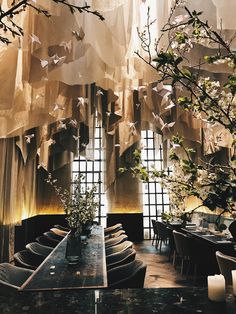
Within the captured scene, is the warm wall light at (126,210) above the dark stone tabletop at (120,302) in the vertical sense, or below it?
below

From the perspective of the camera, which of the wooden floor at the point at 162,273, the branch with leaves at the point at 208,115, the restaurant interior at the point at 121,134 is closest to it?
the branch with leaves at the point at 208,115

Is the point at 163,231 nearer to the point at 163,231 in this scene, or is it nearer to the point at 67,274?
the point at 163,231

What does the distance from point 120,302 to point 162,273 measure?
15.1 ft

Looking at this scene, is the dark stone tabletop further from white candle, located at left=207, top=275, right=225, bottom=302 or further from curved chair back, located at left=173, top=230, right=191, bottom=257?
curved chair back, located at left=173, top=230, right=191, bottom=257

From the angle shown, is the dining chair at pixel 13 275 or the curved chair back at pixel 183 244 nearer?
the dining chair at pixel 13 275

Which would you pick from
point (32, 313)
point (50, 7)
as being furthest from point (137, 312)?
point (50, 7)

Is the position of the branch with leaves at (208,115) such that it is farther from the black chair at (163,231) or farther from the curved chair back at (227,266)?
the black chair at (163,231)

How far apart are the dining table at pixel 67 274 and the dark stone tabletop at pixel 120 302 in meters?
0.55

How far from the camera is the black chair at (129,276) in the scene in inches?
91.0

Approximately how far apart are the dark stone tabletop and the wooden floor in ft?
11.6

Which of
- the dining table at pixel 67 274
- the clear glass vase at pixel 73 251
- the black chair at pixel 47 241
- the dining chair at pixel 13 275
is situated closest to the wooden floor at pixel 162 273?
the black chair at pixel 47 241

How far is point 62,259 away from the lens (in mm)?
2824

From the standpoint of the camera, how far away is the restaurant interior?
946mm

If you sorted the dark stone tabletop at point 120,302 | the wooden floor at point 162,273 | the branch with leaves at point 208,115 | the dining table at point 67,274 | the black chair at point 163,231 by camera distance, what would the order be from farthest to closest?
1. the black chair at point 163,231
2. the wooden floor at point 162,273
3. the dining table at point 67,274
4. the dark stone tabletop at point 120,302
5. the branch with leaves at point 208,115
